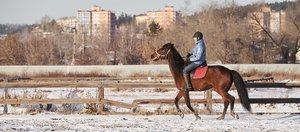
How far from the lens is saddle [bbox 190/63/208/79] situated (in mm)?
13234

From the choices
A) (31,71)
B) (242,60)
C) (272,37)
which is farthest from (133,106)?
(272,37)

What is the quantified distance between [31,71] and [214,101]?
39784mm

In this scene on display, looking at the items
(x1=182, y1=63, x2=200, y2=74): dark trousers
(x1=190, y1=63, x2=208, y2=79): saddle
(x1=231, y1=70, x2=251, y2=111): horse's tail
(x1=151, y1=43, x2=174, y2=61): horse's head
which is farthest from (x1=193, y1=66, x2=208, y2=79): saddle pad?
(x1=151, y1=43, x2=174, y2=61): horse's head

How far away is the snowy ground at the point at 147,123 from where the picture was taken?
11438 millimetres

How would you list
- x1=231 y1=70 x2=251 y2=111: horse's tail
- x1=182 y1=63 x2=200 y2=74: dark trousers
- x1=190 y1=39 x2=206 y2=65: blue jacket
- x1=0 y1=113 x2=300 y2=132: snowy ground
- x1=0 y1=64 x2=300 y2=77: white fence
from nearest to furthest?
x1=0 y1=113 x2=300 y2=132: snowy ground
x1=190 y1=39 x2=206 y2=65: blue jacket
x1=182 y1=63 x2=200 y2=74: dark trousers
x1=231 y1=70 x2=251 y2=111: horse's tail
x1=0 y1=64 x2=300 y2=77: white fence

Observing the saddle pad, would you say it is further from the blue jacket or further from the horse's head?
the horse's head

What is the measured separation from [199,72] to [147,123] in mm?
1987

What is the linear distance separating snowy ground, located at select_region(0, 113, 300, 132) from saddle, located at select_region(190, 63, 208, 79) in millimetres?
1129

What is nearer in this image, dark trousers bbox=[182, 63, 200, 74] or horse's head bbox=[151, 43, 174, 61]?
dark trousers bbox=[182, 63, 200, 74]

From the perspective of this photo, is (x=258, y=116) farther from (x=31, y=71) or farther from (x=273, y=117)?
(x=31, y=71)

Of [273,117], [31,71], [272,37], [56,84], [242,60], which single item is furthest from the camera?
[272,37]

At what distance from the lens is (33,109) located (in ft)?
53.1

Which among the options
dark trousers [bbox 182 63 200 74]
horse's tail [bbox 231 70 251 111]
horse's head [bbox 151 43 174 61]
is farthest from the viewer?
horse's head [bbox 151 43 174 61]

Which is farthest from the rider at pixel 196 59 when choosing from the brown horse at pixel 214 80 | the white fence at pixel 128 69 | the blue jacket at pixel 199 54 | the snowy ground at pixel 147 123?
the white fence at pixel 128 69
